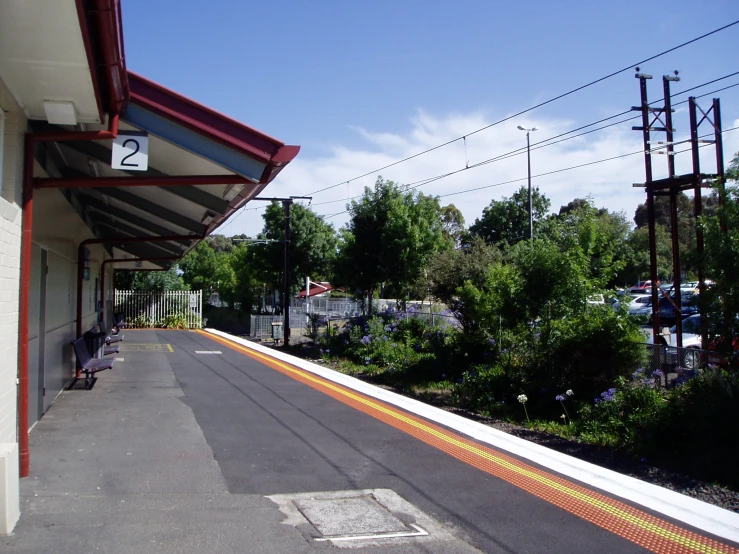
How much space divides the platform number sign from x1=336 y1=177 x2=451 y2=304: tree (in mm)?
18000

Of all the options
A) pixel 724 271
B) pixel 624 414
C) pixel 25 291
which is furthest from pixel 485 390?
pixel 25 291

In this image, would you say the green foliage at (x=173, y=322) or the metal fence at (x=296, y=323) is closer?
the metal fence at (x=296, y=323)

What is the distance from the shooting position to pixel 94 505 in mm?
5551

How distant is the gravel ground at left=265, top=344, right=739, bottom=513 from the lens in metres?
7.05

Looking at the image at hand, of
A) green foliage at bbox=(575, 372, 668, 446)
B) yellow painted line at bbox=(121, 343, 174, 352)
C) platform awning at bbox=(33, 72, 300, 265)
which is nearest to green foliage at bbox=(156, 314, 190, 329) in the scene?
yellow painted line at bbox=(121, 343, 174, 352)

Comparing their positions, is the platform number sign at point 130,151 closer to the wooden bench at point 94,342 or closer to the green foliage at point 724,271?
the green foliage at point 724,271

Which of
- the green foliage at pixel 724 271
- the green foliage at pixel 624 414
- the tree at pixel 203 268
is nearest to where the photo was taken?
the green foliage at pixel 724 271

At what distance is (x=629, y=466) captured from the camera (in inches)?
328

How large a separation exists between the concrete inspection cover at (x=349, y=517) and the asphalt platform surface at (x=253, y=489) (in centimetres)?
2

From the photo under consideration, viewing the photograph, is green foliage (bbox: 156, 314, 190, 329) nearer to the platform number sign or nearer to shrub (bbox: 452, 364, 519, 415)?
shrub (bbox: 452, 364, 519, 415)

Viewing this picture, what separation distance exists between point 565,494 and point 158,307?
30.2 m

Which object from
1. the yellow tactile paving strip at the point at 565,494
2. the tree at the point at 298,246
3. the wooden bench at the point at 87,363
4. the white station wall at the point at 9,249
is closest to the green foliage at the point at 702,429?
the yellow tactile paving strip at the point at 565,494

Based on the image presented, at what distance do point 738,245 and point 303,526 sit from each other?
6552 millimetres

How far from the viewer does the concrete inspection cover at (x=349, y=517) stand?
5.25 m
